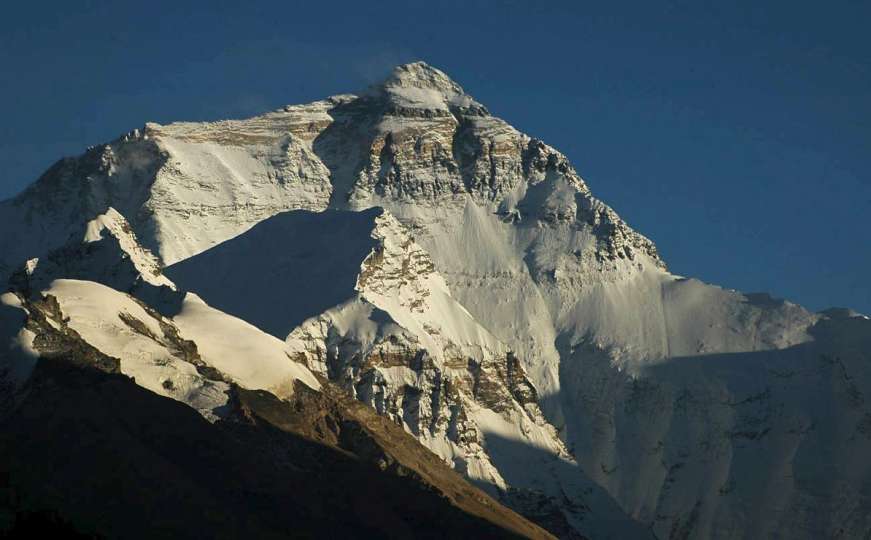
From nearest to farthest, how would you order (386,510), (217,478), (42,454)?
(42,454)
(217,478)
(386,510)

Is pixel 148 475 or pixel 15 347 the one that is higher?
pixel 15 347

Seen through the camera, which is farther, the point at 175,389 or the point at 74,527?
the point at 175,389

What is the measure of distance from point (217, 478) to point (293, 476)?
472 inches

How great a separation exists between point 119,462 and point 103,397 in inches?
423

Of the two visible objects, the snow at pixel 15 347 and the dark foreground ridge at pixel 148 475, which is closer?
the dark foreground ridge at pixel 148 475

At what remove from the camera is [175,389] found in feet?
655

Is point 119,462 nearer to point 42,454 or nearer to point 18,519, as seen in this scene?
point 42,454

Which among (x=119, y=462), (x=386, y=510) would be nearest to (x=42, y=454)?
(x=119, y=462)

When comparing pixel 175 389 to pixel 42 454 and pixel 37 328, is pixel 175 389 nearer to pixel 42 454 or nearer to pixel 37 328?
pixel 37 328

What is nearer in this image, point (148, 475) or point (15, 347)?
point (148, 475)

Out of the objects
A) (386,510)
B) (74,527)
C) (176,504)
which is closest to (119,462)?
(176,504)

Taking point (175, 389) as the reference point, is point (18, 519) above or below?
below

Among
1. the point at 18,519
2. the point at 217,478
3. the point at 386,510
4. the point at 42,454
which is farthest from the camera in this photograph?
the point at 386,510

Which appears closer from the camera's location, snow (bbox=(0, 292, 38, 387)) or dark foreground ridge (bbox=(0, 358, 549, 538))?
dark foreground ridge (bbox=(0, 358, 549, 538))
